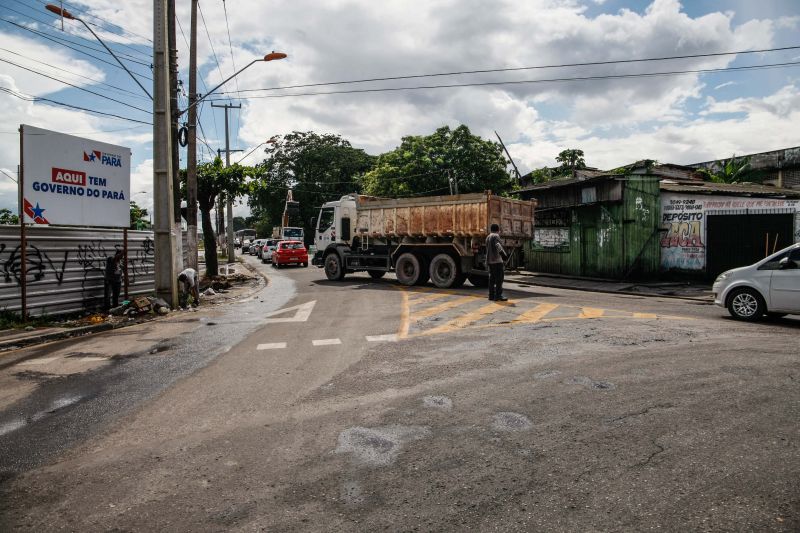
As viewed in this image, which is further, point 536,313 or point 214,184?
point 214,184

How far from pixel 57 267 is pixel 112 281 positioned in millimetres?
1234

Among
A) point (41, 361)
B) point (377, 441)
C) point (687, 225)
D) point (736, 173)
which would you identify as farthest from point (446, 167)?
point (377, 441)

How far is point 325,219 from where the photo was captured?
20797 mm

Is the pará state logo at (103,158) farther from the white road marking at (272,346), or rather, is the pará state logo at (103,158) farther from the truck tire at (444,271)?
the truck tire at (444,271)

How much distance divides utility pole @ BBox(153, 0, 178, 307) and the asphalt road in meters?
5.75

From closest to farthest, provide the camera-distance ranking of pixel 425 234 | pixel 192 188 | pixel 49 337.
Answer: pixel 49 337 → pixel 425 234 → pixel 192 188

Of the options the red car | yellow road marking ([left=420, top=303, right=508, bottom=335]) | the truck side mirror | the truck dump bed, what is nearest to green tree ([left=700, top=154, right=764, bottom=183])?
the truck dump bed

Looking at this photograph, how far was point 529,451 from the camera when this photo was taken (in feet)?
12.3

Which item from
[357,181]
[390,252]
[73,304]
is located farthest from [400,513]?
[357,181]

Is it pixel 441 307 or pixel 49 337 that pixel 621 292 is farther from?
pixel 49 337

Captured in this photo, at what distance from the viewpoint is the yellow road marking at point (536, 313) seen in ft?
32.4

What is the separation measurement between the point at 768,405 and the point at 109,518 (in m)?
5.13

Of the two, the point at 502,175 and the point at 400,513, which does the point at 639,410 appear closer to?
the point at 400,513

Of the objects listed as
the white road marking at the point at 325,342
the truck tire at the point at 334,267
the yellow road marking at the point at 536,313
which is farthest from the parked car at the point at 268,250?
the white road marking at the point at 325,342
